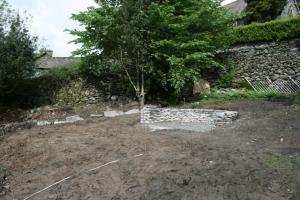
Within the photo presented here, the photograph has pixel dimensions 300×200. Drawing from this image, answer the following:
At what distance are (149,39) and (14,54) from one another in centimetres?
587

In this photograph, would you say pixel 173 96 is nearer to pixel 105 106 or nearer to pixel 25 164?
pixel 105 106

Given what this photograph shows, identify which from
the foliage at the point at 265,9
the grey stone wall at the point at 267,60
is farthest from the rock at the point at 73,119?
the foliage at the point at 265,9

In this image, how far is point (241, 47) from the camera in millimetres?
18891

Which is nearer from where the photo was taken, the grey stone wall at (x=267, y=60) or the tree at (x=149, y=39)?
the tree at (x=149, y=39)

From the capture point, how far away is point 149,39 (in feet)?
51.7

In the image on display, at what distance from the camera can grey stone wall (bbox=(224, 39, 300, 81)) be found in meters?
17.7

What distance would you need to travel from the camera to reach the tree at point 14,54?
47.7 feet

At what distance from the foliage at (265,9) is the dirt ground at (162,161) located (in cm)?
1464

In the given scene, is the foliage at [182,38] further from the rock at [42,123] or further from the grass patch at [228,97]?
the rock at [42,123]

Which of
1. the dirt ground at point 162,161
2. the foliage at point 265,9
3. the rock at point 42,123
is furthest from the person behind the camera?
the foliage at point 265,9

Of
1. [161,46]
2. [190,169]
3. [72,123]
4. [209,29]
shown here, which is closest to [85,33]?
[161,46]

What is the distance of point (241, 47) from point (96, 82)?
26.0 ft

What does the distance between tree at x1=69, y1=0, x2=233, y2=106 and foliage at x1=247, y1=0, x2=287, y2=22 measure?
8.99 m

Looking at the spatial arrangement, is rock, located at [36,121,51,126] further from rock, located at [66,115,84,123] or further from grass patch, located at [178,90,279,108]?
grass patch, located at [178,90,279,108]
